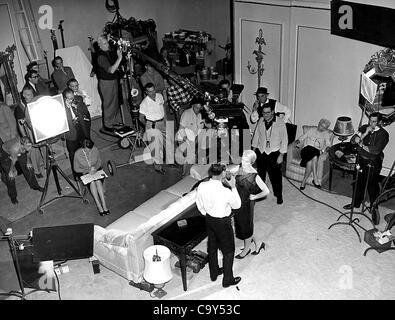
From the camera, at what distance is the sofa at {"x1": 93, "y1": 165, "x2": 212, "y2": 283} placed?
5.28 meters

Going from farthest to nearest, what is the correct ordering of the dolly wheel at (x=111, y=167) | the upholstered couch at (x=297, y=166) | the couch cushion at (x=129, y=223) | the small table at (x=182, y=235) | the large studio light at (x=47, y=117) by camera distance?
the dolly wheel at (x=111, y=167)
the upholstered couch at (x=297, y=166)
the large studio light at (x=47, y=117)
the couch cushion at (x=129, y=223)
the small table at (x=182, y=235)

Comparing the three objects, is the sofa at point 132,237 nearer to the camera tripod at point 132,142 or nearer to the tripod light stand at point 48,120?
the tripod light stand at point 48,120

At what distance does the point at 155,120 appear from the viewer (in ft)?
25.9

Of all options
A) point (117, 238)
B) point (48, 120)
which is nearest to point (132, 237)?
point (117, 238)

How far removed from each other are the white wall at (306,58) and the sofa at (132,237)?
2.89 m

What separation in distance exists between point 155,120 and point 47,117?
1.79 metres

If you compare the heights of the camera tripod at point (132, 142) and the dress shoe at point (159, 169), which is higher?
the camera tripod at point (132, 142)

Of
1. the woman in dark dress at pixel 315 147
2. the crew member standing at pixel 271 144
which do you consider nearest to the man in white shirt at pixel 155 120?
the crew member standing at pixel 271 144

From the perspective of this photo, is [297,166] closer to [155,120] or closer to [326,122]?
[326,122]

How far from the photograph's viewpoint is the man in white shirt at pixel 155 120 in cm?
780

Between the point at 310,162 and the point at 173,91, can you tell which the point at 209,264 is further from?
the point at 173,91

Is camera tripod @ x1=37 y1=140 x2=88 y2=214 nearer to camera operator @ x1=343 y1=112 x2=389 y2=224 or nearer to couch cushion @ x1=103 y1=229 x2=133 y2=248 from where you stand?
couch cushion @ x1=103 y1=229 x2=133 y2=248

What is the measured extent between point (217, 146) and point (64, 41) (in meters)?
4.52

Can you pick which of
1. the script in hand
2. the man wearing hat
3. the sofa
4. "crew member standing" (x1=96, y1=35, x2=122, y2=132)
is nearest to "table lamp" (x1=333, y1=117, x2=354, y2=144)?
the man wearing hat
